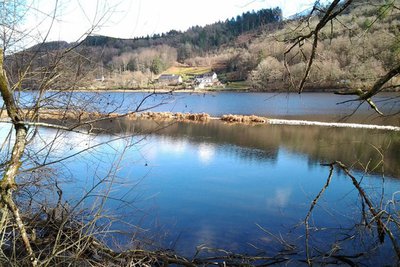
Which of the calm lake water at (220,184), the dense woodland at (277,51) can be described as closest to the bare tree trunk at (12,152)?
the calm lake water at (220,184)

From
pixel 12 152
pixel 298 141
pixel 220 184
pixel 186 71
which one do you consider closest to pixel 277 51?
pixel 12 152

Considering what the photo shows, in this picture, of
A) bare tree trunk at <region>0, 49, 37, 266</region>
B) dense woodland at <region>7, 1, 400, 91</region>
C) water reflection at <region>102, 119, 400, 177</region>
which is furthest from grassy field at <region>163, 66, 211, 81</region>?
bare tree trunk at <region>0, 49, 37, 266</region>

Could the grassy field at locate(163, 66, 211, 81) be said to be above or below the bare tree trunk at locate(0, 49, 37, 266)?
above

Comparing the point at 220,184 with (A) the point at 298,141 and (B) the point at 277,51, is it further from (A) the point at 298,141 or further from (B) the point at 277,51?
(A) the point at 298,141

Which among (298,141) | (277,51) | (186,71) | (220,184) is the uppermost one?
(186,71)

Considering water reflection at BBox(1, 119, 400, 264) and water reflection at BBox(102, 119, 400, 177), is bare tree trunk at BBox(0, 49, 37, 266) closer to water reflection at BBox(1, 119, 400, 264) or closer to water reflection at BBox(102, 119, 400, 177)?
water reflection at BBox(1, 119, 400, 264)

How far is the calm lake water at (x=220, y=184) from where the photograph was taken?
18.5ft

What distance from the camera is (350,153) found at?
13.1m

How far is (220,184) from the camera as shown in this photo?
984 cm

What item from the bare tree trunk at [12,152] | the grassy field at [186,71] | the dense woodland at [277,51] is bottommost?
the bare tree trunk at [12,152]

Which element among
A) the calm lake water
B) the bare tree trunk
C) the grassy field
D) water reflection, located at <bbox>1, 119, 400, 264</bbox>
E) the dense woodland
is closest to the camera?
the bare tree trunk

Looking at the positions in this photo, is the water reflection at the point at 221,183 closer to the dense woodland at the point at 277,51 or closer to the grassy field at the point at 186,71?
the dense woodland at the point at 277,51

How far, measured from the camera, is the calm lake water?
5629mm

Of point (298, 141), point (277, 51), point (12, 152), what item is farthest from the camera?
point (298, 141)
